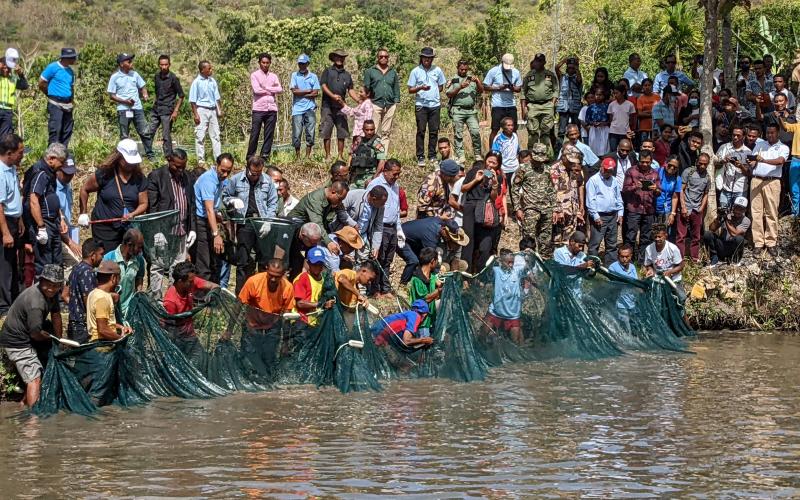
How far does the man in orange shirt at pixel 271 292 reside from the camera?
12.4 m

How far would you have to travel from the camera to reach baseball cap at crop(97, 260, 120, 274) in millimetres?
11367

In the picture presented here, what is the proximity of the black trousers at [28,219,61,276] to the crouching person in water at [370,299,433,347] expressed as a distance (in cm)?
364

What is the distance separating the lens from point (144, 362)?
11672 mm

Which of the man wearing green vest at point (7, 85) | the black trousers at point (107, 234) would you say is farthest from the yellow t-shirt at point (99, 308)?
the man wearing green vest at point (7, 85)

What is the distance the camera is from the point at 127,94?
1848cm

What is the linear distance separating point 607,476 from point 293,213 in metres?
5.94

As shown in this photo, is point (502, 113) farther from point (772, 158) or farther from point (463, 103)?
point (772, 158)

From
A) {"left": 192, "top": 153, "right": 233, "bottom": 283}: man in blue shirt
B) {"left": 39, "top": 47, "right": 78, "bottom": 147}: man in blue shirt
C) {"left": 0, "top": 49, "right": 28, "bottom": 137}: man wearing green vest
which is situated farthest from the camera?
{"left": 39, "top": 47, "right": 78, "bottom": 147}: man in blue shirt

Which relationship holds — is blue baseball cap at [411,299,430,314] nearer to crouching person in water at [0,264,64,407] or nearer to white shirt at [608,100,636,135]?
crouching person in water at [0,264,64,407]

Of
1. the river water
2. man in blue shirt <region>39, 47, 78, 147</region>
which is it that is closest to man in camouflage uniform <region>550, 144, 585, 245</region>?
the river water

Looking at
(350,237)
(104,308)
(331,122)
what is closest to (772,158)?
(331,122)

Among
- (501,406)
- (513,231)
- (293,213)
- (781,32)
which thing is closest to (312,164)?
(513,231)

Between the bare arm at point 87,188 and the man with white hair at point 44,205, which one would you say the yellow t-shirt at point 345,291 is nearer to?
the bare arm at point 87,188

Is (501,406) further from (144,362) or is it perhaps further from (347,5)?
(347,5)
